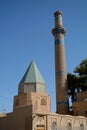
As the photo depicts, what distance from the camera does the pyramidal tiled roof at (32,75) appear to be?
108 feet

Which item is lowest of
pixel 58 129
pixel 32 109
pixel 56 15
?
pixel 58 129

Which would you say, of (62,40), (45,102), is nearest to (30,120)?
(45,102)

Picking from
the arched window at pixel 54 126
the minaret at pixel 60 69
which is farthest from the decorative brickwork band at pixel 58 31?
the arched window at pixel 54 126

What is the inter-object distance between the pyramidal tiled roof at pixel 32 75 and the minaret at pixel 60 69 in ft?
12.3

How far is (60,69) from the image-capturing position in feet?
121

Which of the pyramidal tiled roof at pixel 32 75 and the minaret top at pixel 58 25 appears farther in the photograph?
the minaret top at pixel 58 25

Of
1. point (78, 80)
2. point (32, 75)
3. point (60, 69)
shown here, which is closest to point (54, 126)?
point (32, 75)

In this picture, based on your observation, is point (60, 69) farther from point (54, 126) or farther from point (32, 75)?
point (54, 126)

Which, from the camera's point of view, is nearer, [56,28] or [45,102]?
[45,102]

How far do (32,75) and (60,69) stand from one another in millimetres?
5435

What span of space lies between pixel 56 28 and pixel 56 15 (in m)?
2.83

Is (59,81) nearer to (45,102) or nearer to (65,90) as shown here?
(65,90)

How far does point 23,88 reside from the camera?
1275 inches

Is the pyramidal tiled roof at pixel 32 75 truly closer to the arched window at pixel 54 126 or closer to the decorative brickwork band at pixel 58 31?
the decorative brickwork band at pixel 58 31
